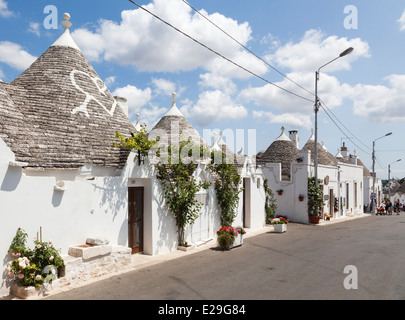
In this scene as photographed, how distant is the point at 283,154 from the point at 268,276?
18.1m

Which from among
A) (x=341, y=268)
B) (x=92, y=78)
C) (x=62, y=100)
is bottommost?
(x=341, y=268)

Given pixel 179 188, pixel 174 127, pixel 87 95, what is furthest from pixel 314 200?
pixel 87 95

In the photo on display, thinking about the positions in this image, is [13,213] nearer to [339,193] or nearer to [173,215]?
[173,215]

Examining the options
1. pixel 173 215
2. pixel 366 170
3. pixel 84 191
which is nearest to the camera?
pixel 84 191

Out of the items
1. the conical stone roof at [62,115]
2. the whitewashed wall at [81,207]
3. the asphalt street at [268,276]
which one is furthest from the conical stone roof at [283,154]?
the conical stone roof at [62,115]

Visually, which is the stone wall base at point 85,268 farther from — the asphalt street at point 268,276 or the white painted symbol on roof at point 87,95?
the white painted symbol on roof at point 87,95

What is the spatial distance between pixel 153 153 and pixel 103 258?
12.5 ft

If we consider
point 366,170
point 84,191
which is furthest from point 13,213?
point 366,170

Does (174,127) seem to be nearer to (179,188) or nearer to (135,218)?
(179,188)

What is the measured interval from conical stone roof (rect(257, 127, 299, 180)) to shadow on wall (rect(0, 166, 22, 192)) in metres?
19.6

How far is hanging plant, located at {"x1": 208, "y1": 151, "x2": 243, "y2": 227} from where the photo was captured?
13.8m

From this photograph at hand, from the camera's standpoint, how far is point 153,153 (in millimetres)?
10516

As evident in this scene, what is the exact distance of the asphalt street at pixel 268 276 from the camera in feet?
22.1

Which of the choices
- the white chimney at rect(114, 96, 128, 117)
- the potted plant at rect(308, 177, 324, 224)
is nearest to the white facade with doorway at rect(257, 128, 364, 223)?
the potted plant at rect(308, 177, 324, 224)
